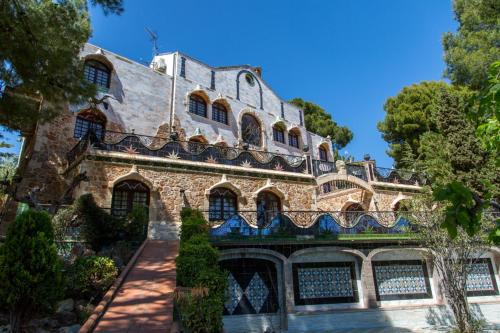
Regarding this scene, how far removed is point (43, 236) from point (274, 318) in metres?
7.88

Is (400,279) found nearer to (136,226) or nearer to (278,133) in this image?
(136,226)

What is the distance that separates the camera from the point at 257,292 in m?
11.8

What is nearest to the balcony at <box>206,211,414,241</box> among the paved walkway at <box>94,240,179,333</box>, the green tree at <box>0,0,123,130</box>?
the paved walkway at <box>94,240,179,333</box>

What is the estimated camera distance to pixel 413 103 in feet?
92.4

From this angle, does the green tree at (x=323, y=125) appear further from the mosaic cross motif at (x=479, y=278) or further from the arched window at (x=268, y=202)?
the mosaic cross motif at (x=479, y=278)

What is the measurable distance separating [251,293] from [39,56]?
9995mm

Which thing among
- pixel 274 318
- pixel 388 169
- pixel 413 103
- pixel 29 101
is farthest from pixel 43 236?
pixel 413 103

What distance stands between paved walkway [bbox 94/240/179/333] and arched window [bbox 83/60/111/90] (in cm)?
1100

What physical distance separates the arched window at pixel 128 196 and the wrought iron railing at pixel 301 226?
3.30m

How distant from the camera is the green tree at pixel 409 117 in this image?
89.2 ft

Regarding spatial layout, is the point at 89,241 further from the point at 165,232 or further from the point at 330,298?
the point at 330,298

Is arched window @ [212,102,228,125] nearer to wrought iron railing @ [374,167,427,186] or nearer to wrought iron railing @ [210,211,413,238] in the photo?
wrought iron railing @ [210,211,413,238]

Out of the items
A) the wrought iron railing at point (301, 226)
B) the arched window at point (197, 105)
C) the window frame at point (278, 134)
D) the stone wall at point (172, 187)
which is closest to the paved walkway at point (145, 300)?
the wrought iron railing at point (301, 226)

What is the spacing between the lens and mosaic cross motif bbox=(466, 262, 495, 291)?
44.7 ft
